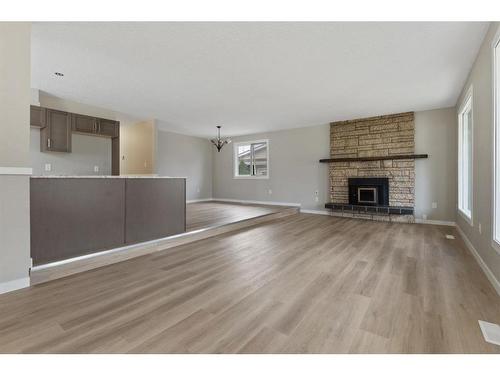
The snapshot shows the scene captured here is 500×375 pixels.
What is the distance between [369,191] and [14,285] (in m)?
6.17

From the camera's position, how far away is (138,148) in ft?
21.4

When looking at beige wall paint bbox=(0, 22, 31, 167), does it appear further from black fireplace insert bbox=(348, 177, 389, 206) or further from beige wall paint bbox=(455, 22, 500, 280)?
black fireplace insert bbox=(348, 177, 389, 206)

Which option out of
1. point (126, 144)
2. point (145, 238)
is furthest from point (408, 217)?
point (126, 144)

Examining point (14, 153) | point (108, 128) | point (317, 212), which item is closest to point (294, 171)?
point (317, 212)

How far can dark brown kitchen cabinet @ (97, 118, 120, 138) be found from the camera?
4.94m

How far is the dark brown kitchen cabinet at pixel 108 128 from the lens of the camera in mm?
4938

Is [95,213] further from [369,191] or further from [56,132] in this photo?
[369,191]

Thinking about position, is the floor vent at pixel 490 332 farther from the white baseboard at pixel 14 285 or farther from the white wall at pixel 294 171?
the white wall at pixel 294 171

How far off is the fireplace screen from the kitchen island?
4427 millimetres

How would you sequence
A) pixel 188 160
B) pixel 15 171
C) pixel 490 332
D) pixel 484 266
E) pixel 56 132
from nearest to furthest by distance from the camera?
pixel 490 332 → pixel 15 171 → pixel 484 266 → pixel 56 132 → pixel 188 160

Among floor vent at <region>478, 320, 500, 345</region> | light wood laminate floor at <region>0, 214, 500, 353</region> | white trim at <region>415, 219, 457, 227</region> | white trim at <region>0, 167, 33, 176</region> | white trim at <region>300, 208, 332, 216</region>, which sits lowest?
floor vent at <region>478, 320, 500, 345</region>

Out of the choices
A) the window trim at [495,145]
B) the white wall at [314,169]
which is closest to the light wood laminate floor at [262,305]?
the window trim at [495,145]

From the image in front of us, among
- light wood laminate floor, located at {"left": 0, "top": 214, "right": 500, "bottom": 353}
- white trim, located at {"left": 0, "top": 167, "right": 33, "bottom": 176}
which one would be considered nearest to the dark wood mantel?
light wood laminate floor, located at {"left": 0, "top": 214, "right": 500, "bottom": 353}

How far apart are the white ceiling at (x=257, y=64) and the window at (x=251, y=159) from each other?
8.94ft
